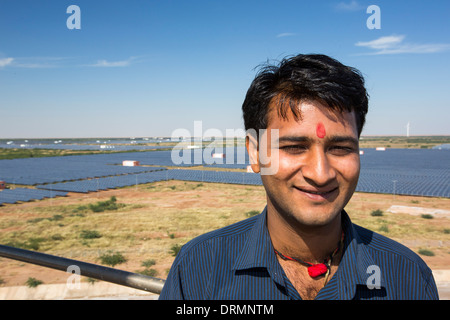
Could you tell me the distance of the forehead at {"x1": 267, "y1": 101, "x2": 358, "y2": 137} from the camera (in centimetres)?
176

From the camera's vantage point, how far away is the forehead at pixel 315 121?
69.3 inches

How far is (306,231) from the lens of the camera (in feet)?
6.07

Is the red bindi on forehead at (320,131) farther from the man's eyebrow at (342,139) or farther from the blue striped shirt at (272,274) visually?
the blue striped shirt at (272,274)

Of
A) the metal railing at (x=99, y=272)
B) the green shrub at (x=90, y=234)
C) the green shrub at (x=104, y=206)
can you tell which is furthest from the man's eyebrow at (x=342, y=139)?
the green shrub at (x=104, y=206)

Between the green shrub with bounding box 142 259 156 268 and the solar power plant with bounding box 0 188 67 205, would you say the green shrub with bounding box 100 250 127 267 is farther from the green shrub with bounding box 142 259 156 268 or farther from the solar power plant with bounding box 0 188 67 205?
the solar power plant with bounding box 0 188 67 205

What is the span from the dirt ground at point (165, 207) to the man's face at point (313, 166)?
1327 cm

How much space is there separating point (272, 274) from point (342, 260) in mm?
414

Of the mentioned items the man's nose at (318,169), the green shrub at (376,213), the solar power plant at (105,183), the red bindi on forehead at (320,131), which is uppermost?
the red bindi on forehead at (320,131)

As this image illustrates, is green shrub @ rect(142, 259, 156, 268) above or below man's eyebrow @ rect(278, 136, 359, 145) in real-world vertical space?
below

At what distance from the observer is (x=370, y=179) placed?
46250 mm

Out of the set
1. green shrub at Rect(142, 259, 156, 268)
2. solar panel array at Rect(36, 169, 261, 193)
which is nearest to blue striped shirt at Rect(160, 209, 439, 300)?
green shrub at Rect(142, 259, 156, 268)
